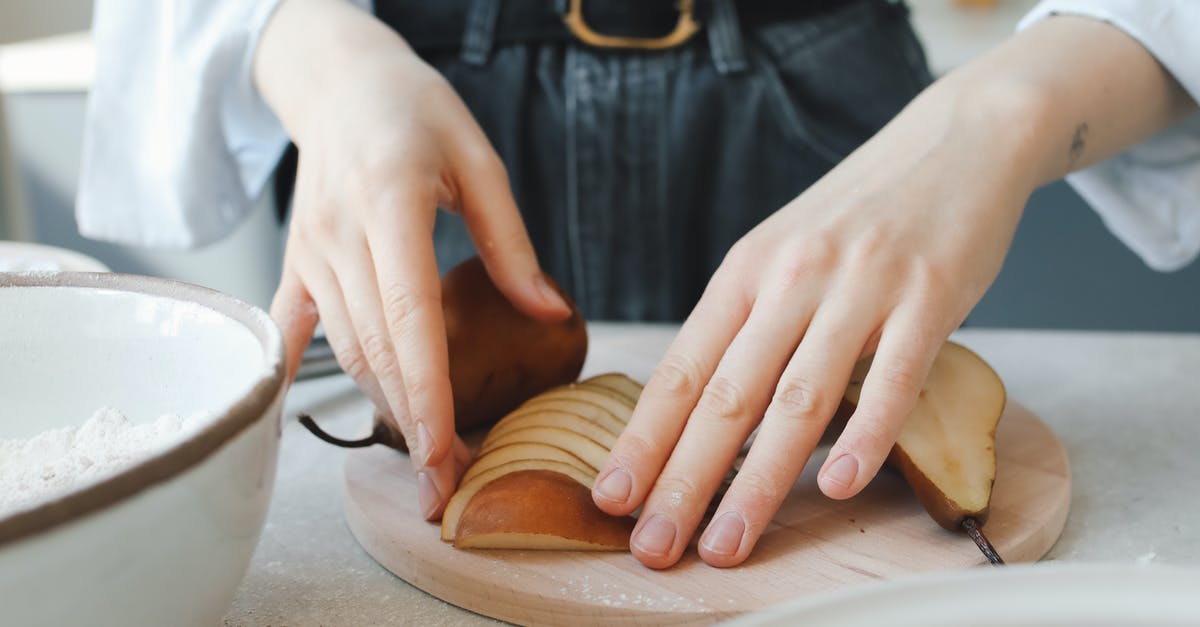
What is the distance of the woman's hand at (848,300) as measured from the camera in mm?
601

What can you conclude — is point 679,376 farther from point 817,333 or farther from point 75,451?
point 75,451

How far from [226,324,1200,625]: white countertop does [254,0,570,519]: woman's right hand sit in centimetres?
7

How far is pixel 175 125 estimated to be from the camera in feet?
3.59

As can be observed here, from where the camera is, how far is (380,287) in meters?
0.71

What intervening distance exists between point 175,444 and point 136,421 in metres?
0.21

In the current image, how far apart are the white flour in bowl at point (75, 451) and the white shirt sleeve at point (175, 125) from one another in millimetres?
577

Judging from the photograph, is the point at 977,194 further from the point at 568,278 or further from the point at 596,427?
the point at 568,278

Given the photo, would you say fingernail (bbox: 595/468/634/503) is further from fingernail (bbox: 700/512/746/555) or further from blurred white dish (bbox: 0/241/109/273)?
blurred white dish (bbox: 0/241/109/273)

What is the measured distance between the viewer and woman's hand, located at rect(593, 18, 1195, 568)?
0.60m

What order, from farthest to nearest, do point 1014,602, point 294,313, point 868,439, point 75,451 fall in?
1. point 294,313
2. point 868,439
3. point 75,451
4. point 1014,602

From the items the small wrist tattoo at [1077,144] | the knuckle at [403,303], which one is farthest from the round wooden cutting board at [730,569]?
the small wrist tattoo at [1077,144]

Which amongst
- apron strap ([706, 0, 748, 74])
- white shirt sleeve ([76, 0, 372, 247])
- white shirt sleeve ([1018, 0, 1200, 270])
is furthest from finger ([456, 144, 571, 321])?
white shirt sleeve ([1018, 0, 1200, 270])

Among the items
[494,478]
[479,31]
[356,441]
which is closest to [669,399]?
[494,478]

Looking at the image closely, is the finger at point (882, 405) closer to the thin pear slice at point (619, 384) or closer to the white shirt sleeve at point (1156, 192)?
the thin pear slice at point (619, 384)
